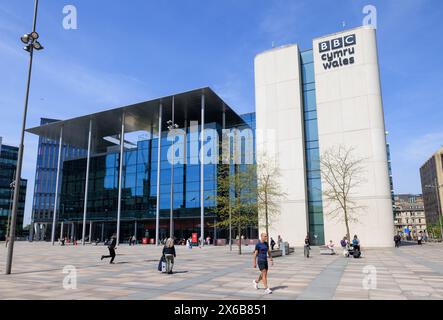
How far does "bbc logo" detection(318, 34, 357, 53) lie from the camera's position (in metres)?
42.1

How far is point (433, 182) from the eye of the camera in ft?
434

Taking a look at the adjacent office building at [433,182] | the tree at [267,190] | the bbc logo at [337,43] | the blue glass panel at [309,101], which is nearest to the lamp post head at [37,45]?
the tree at [267,190]

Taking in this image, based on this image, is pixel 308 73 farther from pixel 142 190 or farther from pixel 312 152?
pixel 142 190

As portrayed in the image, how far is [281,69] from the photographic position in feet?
150

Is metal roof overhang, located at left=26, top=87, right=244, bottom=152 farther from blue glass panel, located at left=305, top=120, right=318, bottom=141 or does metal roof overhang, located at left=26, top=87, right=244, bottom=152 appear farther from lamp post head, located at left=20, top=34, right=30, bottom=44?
lamp post head, located at left=20, top=34, right=30, bottom=44

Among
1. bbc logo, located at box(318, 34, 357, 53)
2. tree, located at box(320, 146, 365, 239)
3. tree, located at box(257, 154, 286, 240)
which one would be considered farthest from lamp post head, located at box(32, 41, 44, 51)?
bbc logo, located at box(318, 34, 357, 53)

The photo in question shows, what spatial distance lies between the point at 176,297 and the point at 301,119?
37069 millimetres

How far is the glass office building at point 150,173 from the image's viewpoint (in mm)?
52469

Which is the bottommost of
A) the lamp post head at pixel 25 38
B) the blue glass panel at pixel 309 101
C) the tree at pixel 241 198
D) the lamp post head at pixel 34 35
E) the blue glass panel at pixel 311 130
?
the tree at pixel 241 198

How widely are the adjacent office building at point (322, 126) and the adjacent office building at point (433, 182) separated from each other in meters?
96.8

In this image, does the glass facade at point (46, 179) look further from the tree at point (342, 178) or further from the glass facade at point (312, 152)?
the tree at point (342, 178)

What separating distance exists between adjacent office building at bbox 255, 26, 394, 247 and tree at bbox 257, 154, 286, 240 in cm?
181
